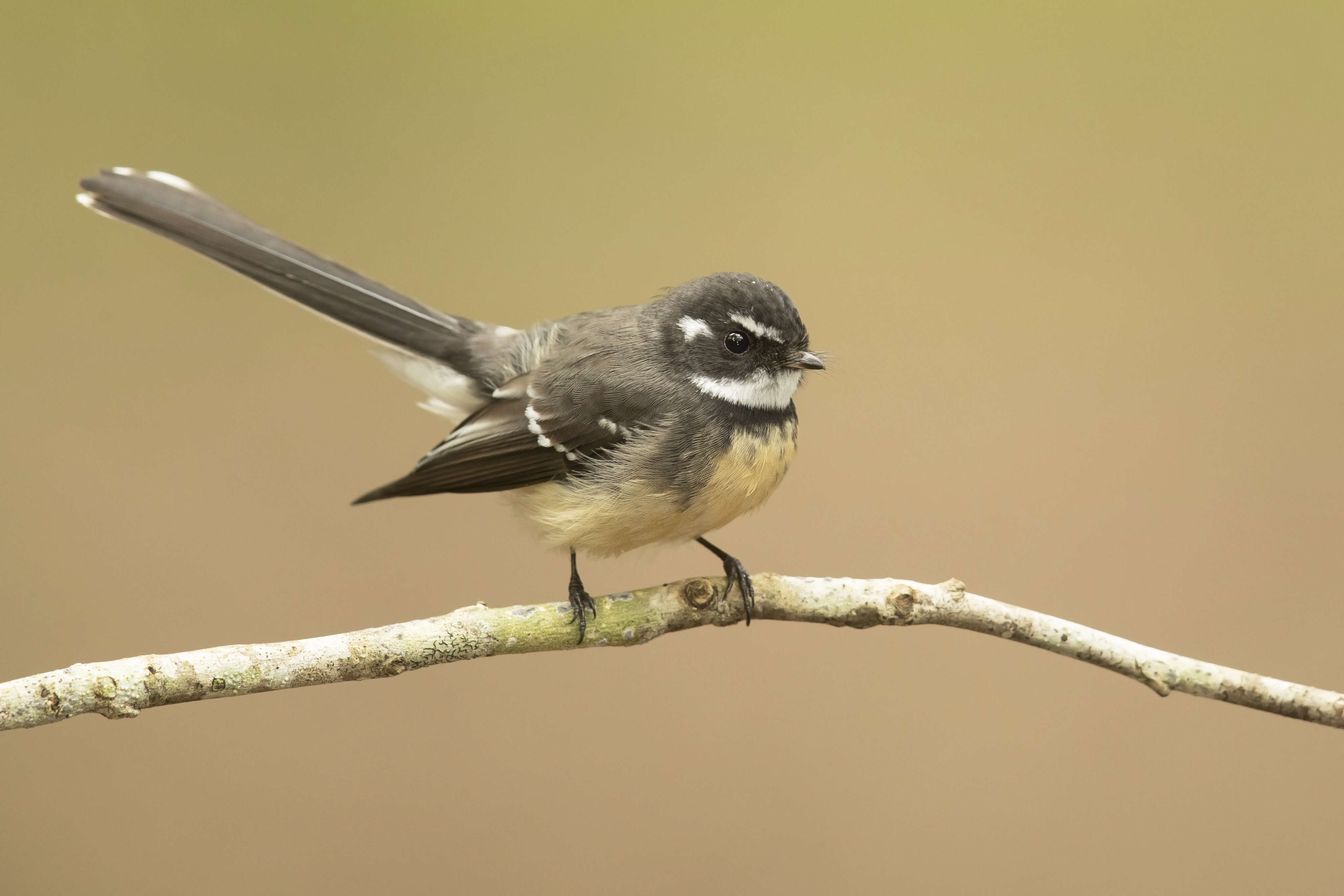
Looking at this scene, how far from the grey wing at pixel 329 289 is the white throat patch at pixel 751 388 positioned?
2.24ft

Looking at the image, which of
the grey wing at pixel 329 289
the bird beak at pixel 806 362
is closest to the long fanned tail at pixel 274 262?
the grey wing at pixel 329 289

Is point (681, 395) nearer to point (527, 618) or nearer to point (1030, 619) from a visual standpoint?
point (527, 618)

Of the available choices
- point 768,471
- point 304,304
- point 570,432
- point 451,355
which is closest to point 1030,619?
point 768,471

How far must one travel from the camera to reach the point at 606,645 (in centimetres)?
246

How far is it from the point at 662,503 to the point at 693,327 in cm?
49

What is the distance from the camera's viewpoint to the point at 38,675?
189cm

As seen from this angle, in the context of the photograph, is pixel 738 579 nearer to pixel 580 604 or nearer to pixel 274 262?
pixel 580 604

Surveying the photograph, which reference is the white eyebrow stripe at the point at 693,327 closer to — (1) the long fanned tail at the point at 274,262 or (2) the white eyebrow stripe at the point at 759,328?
(2) the white eyebrow stripe at the point at 759,328

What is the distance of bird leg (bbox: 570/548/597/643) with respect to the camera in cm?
240

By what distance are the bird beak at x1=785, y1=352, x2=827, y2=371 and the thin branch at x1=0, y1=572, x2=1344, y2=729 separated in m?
0.55

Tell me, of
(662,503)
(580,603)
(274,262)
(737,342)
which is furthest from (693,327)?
(274,262)

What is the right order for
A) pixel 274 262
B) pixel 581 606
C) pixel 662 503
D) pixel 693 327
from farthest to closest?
pixel 274 262, pixel 693 327, pixel 662 503, pixel 581 606

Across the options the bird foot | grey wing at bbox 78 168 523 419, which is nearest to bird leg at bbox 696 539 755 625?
the bird foot

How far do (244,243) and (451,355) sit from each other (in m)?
0.67
